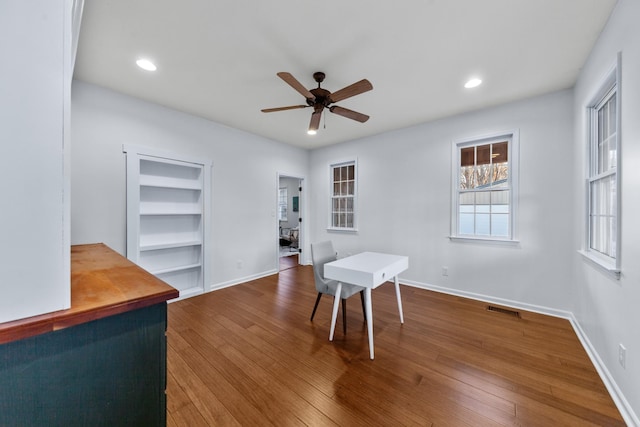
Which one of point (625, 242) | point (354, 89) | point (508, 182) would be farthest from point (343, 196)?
point (625, 242)

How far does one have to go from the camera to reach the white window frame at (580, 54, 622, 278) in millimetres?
1688

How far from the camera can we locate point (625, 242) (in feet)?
5.22

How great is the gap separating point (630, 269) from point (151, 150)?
4686 mm

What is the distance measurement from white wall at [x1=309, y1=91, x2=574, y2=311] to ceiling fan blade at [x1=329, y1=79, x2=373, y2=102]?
219 cm

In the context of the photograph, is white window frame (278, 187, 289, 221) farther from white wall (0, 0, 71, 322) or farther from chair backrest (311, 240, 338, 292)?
white wall (0, 0, 71, 322)

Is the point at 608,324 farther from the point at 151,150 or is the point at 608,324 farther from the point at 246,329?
the point at 151,150

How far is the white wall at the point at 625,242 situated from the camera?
147 cm

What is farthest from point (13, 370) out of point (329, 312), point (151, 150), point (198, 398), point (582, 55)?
point (582, 55)

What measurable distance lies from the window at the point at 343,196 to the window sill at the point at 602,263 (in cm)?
312

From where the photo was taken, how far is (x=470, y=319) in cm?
282

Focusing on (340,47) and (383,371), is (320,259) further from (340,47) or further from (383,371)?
(340,47)

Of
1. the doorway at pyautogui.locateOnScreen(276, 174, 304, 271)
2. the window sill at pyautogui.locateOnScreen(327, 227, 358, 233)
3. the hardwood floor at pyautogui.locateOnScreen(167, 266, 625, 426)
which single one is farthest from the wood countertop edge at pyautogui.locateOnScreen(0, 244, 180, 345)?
the doorway at pyautogui.locateOnScreen(276, 174, 304, 271)

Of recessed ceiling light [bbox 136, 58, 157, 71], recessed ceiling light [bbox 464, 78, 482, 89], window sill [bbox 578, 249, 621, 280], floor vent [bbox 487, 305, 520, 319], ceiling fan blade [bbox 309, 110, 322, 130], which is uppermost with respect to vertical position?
recessed ceiling light [bbox 136, 58, 157, 71]

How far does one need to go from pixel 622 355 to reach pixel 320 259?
2.38 meters
